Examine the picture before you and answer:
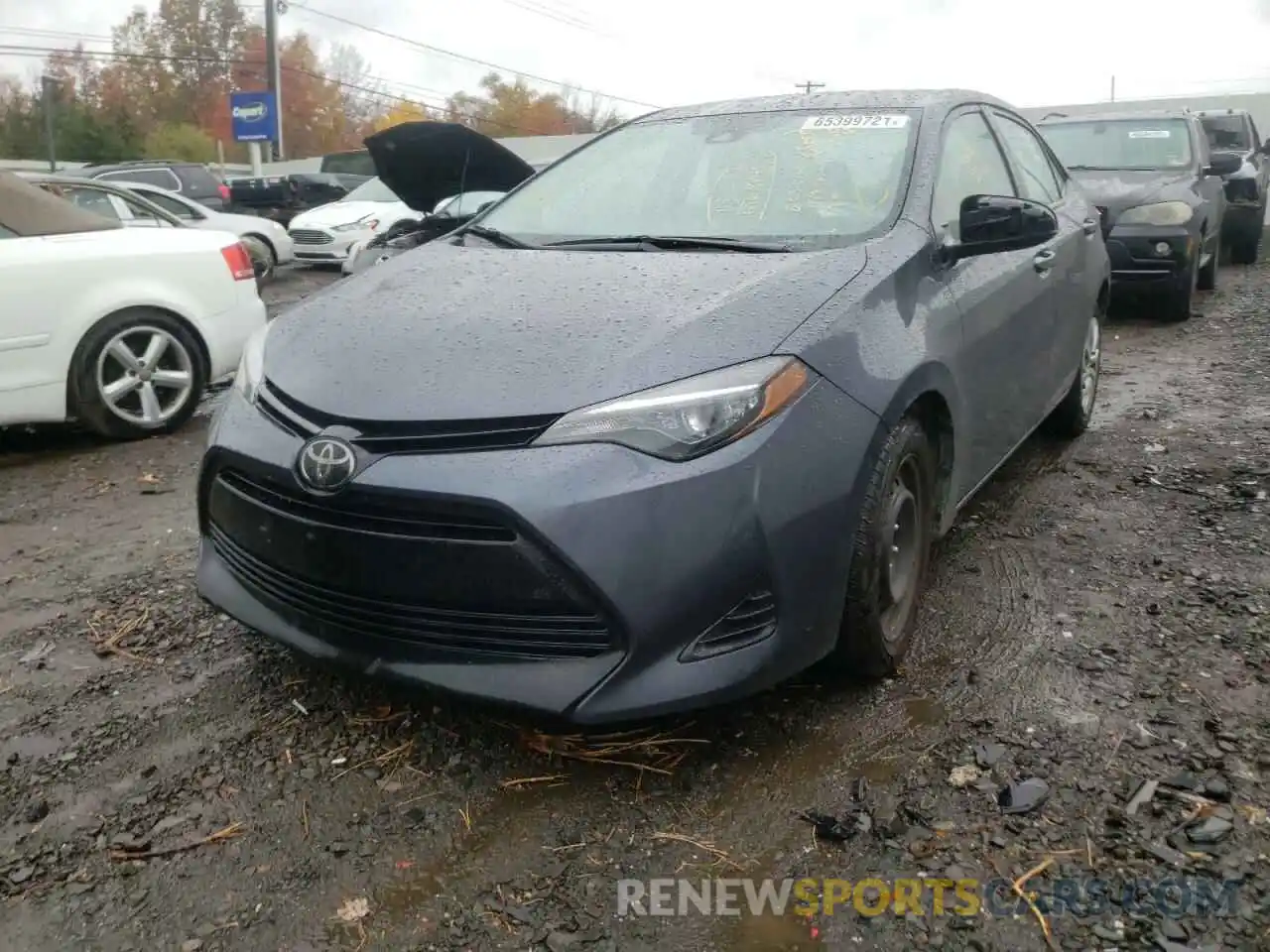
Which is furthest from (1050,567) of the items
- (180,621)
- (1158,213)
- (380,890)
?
(1158,213)

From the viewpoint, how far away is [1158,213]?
8352 mm

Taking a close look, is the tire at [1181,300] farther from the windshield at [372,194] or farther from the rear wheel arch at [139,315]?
the windshield at [372,194]

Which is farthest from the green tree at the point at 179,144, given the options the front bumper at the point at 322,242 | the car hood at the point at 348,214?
the front bumper at the point at 322,242

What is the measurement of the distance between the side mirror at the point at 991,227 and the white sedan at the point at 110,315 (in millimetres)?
4123

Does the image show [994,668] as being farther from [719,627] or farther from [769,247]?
[769,247]

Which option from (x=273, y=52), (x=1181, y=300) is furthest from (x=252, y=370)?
(x=273, y=52)

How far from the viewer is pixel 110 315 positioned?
209 inches

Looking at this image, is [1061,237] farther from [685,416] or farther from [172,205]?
[172,205]

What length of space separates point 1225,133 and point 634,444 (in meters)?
14.7

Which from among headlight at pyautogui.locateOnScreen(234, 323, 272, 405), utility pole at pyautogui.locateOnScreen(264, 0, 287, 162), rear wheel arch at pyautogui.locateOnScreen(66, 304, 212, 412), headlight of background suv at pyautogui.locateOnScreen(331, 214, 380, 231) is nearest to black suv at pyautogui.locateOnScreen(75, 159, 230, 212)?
headlight of background suv at pyautogui.locateOnScreen(331, 214, 380, 231)

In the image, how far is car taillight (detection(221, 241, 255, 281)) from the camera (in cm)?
589

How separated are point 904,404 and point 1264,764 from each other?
118 centimetres

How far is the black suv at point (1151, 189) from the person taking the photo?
8359 mm

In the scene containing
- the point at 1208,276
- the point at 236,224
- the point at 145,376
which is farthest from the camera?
the point at 236,224
